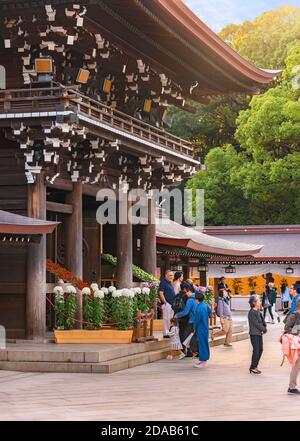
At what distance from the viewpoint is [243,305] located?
51906mm

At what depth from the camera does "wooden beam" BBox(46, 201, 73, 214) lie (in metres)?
22.0

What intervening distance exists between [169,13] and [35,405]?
11.7m

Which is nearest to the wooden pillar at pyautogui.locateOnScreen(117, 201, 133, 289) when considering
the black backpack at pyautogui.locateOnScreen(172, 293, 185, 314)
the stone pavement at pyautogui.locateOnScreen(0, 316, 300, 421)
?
the black backpack at pyautogui.locateOnScreen(172, 293, 185, 314)

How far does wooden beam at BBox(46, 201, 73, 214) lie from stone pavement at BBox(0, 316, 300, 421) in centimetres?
464

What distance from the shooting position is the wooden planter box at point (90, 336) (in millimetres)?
21141

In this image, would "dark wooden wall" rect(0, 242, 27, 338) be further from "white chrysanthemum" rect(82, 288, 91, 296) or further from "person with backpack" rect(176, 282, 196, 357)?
"person with backpack" rect(176, 282, 196, 357)

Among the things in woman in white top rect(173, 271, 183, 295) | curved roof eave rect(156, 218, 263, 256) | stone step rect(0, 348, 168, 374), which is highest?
curved roof eave rect(156, 218, 263, 256)

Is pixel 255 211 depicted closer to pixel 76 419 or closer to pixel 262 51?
pixel 262 51

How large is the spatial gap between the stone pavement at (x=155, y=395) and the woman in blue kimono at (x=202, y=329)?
26cm

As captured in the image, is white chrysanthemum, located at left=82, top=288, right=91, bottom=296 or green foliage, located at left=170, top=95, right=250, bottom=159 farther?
green foliage, located at left=170, top=95, right=250, bottom=159

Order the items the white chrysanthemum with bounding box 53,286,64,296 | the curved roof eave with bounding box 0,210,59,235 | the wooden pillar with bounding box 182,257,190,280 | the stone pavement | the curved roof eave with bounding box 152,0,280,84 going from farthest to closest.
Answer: the wooden pillar with bounding box 182,257,190,280, the curved roof eave with bounding box 152,0,280,84, the white chrysanthemum with bounding box 53,286,64,296, the curved roof eave with bounding box 0,210,59,235, the stone pavement

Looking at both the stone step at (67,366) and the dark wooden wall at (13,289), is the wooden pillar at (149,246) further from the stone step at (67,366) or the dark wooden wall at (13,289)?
the stone step at (67,366)

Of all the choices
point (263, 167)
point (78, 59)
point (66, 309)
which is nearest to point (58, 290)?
point (66, 309)

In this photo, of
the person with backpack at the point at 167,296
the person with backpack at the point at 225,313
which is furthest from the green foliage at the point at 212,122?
the person with backpack at the point at 167,296
